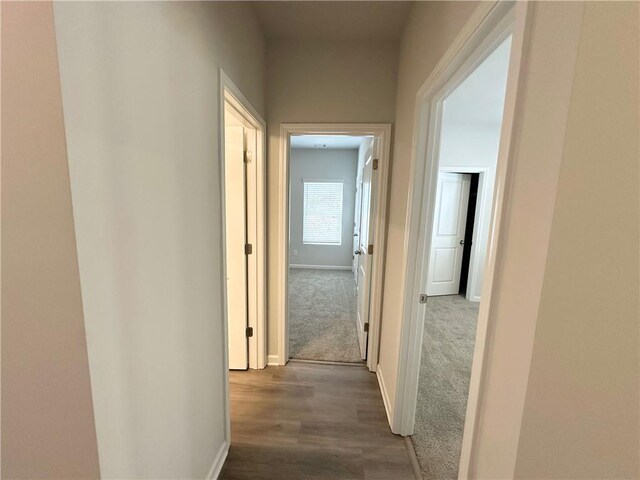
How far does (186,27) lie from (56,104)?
669 millimetres

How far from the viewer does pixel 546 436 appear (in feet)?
1.89

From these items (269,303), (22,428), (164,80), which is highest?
(164,80)

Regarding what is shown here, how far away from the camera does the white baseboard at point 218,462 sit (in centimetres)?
138

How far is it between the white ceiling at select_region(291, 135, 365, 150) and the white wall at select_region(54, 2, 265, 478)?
3391 mm

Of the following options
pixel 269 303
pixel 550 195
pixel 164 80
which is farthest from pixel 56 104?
pixel 269 303

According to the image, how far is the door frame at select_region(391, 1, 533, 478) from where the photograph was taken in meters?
0.67

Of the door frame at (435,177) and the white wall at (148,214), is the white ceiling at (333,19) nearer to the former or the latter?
the white wall at (148,214)

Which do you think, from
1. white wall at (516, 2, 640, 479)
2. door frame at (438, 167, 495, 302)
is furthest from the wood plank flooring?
door frame at (438, 167, 495, 302)

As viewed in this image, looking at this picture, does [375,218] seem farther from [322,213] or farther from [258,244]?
[322,213]

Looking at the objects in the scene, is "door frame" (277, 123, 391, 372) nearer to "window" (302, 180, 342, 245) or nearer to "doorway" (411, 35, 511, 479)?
"doorway" (411, 35, 511, 479)

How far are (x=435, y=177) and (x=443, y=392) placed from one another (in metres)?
1.71

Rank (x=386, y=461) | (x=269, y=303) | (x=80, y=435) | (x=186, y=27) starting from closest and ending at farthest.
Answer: (x=80, y=435) < (x=186, y=27) < (x=386, y=461) < (x=269, y=303)

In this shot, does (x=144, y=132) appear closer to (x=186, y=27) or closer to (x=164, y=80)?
(x=164, y=80)

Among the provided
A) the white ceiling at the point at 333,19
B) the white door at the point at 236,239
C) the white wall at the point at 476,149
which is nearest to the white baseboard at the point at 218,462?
the white door at the point at 236,239
